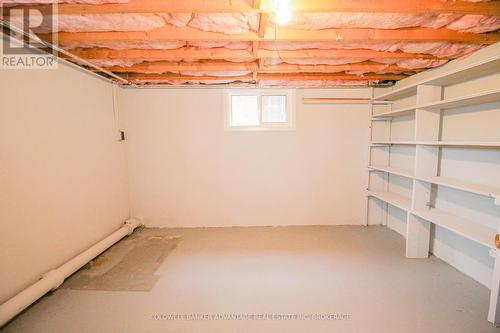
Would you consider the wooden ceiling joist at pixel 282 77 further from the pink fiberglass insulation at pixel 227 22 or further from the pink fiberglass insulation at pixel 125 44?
the pink fiberglass insulation at pixel 227 22

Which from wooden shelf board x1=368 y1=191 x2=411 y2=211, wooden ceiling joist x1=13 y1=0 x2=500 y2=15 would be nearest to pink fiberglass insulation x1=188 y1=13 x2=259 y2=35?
wooden ceiling joist x1=13 y1=0 x2=500 y2=15

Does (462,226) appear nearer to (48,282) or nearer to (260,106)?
(260,106)

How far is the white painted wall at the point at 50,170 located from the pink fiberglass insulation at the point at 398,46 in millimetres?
2098

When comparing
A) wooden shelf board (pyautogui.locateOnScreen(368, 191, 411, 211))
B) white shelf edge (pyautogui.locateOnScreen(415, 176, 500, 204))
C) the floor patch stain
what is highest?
white shelf edge (pyautogui.locateOnScreen(415, 176, 500, 204))

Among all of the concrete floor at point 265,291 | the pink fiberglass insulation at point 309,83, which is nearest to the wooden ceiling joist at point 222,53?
the pink fiberglass insulation at point 309,83

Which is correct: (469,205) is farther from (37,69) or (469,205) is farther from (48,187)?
(37,69)

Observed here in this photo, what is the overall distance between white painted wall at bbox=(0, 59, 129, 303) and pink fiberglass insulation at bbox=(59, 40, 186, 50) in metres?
0.41

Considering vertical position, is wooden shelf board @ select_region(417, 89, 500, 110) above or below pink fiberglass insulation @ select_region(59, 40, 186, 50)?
below

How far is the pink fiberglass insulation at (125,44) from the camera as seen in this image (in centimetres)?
198

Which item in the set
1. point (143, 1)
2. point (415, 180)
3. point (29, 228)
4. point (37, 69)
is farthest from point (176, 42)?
point (415, 180)

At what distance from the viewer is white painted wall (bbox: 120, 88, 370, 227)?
3.43 m

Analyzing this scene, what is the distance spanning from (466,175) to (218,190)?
9.66 feet

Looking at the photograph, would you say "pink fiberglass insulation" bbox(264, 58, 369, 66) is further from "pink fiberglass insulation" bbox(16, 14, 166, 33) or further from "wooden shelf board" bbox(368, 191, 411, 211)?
"wooden shelf board" bbox(368, 191, 411, 211)

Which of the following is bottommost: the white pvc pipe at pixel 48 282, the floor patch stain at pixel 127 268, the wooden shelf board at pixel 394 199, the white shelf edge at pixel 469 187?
the floor patch stain at pixel 127 268
